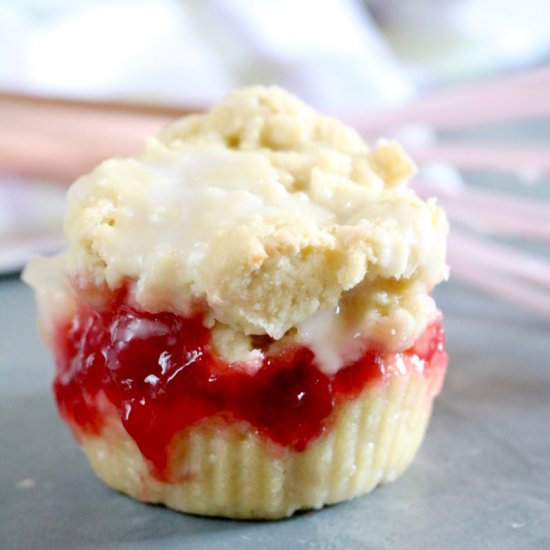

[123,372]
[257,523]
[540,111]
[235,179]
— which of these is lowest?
[257,523]

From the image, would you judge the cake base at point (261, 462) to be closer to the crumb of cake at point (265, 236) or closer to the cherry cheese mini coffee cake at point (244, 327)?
the cherry cheese mini coffee cake at point (244, 327)

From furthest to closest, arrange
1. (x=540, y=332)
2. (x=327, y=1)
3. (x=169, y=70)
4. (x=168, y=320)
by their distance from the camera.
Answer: (x=327, y=1), (x=169, y=70), (x=540, y=332), (x=168, y=320)

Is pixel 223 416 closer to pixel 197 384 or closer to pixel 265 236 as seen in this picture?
pixel 197 384

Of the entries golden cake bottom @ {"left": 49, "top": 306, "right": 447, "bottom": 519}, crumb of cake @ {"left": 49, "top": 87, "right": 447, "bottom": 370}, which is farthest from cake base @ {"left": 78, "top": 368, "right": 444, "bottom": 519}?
crumb of cake @ {"left": 49, "top": 87, "right": 447, "bottom": 370}

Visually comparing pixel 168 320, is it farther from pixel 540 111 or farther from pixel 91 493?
pixel 540 111

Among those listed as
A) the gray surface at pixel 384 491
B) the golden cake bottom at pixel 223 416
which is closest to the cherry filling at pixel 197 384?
the golden cake bottom at pixel 223 416

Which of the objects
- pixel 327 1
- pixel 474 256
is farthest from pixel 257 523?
pixel 327 1

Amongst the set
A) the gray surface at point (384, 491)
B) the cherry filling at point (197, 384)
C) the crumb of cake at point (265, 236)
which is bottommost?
the gray surface at point (384, 491)
